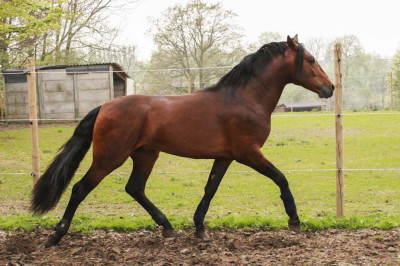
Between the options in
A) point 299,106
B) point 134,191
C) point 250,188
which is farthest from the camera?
point 299,106

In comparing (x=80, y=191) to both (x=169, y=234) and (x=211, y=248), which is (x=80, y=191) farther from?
(x=211, y=248)

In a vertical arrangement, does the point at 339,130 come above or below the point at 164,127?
below

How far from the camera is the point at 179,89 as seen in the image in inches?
707

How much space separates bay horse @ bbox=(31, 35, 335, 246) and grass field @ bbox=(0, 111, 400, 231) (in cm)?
87

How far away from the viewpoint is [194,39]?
19766 mm

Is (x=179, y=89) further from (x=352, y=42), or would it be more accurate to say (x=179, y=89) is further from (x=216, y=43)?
(x=352, y=42)

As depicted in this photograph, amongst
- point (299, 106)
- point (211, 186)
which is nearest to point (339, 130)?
point (211, 186)

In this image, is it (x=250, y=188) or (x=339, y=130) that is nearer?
(x=339, y=130)

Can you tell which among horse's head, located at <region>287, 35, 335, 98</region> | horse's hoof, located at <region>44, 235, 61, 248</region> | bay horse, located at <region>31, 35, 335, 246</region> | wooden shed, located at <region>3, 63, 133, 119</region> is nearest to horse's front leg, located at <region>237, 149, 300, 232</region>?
bay horse, located at <region>31, 35, 335, 246</region>

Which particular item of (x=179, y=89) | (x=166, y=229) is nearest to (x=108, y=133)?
(x=166, y=229)

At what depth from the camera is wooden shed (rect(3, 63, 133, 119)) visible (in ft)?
44.8

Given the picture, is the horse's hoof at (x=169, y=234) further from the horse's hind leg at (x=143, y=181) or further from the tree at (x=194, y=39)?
the tree at (x=194, y=39)

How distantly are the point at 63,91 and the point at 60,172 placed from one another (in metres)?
10.8

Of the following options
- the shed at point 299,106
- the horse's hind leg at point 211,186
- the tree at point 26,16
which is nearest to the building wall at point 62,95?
the tree at point 26,16
